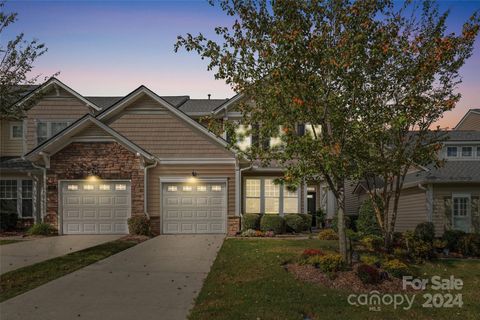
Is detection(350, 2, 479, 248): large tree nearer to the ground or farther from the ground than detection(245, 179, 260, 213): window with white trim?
farther from the ground

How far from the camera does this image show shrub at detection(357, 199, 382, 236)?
1972cm

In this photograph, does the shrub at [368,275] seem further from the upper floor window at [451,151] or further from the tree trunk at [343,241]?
the upper floor window at [451,151]

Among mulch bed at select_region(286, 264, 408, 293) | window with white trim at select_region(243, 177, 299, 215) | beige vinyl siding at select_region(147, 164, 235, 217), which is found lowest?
mulch bed at select_region(286, 264, 408, 293)

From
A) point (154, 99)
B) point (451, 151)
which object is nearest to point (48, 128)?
point (154, 99)

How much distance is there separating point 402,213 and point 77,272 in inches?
723

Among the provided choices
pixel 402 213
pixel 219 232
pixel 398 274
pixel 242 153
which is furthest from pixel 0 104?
pixel 402 213

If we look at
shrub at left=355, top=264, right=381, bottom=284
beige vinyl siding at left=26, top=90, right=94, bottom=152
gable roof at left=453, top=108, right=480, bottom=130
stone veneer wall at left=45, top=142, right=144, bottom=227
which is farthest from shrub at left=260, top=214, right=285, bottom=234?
gable roof at left=453, top=108, right=480, bottom=130

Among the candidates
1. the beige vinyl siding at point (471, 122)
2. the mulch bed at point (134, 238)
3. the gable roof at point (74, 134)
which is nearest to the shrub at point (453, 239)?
the mulch bed at point (134, 238)

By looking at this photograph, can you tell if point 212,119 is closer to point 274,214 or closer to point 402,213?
point 274,214

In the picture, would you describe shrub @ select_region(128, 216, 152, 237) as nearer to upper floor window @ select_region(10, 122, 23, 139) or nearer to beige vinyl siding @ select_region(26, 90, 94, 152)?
beige vinyl siding @ select_region(26, 90, 94, 152)

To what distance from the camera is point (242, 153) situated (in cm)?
1227

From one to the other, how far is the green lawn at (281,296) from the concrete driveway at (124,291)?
50 centimetres

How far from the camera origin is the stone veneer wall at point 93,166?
19953 millimetres

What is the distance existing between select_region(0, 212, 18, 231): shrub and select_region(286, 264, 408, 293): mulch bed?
16.0 metres
